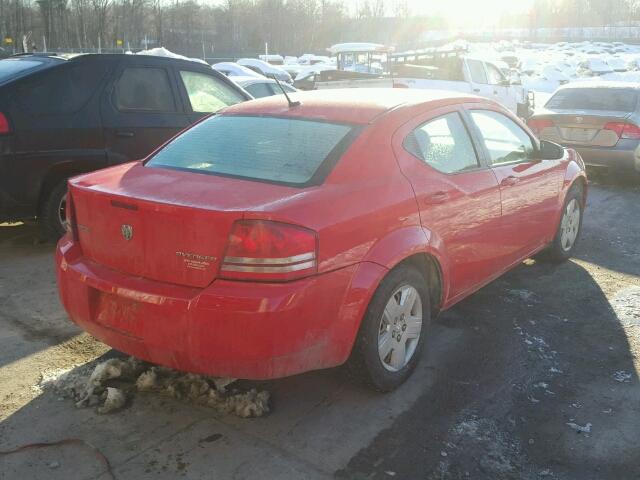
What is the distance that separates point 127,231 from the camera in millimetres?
3127

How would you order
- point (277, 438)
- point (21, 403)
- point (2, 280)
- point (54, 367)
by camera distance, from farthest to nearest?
point (2, 280), point (54, 367), point (21, 403), point (277, 438)

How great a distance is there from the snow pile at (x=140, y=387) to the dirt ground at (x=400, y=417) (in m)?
0.06

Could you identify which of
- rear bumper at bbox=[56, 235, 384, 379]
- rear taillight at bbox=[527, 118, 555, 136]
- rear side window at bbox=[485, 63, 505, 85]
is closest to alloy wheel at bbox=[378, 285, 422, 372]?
rear bumper at bbox=[56, 235, 384, 379]

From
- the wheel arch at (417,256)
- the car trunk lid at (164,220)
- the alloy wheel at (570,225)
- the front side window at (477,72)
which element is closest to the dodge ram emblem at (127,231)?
the car trunk lid at (164,220)

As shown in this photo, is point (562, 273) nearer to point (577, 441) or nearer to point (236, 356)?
point (577, 441)

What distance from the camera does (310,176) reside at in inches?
130

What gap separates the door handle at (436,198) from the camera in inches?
145

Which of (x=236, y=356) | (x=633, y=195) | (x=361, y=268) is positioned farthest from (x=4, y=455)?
(x=633, y=195)

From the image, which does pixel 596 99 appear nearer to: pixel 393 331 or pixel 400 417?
pixel 393 331

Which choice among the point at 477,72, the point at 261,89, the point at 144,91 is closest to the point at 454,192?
the point at 144,91

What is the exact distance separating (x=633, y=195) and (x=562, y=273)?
427 cm

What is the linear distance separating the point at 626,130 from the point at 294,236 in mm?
8006

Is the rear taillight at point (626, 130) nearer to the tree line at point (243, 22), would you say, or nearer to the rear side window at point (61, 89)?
the rear side window at point (61, 89)

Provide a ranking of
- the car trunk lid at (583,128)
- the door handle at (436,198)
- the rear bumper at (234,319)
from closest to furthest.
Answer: the rear bumper at (234,319)
the door handle at (436,198)
the car trunk lid at (583,128)
